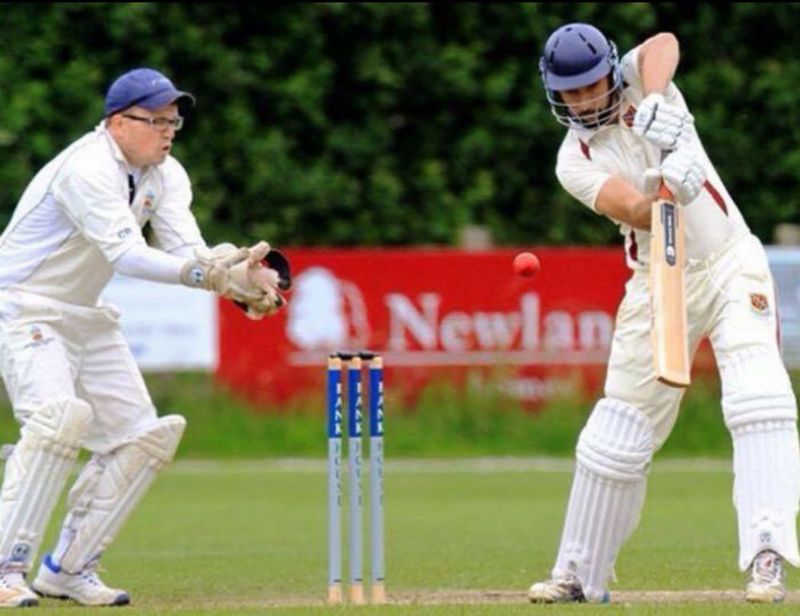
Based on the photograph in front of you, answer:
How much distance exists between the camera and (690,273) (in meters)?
8.02

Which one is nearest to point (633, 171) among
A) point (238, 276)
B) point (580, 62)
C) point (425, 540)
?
point (580, 62)

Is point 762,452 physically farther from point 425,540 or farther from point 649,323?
point 425,540

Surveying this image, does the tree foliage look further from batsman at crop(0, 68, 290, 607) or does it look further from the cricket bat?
the cricket bat

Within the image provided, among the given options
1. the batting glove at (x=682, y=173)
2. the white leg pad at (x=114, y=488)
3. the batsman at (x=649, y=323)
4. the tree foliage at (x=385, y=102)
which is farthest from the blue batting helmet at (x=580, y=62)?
the tree foliage at (x=385, y=102)

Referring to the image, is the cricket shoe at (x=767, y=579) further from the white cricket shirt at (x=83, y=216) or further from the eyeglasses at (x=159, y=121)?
the eyeglasses at (x=159, y=121)

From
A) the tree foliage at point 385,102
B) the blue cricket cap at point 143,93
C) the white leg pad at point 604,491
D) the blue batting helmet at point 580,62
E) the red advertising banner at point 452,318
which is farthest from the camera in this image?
the tree foliage at point 385,102

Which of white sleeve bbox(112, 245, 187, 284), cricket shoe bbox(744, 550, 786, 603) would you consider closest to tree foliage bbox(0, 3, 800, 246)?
white sleeve bbox(112, 245, 187, 284)

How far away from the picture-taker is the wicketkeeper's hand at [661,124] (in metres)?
7.80

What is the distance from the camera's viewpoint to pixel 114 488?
8586 mm

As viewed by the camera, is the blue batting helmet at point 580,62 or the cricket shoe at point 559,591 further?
the cricket shoe at point 559,591

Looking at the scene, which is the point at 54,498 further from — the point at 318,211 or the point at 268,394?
the point at 318,211

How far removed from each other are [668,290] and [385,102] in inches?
532

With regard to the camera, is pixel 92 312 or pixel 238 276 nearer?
pixel 238 276

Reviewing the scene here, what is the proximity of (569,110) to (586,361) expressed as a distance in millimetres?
8930
